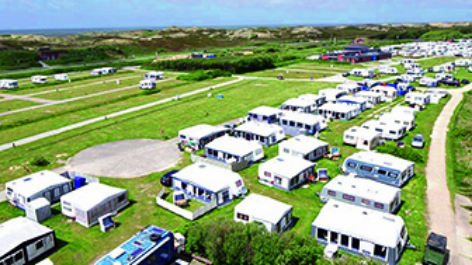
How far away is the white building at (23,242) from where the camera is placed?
19.5m

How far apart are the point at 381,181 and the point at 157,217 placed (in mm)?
18781

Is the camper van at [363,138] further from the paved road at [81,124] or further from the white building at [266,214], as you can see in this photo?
the paved road at [81,124]

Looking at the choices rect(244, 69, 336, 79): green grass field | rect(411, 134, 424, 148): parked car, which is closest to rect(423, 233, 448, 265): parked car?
rect(411, 134, 424, 148): parked car

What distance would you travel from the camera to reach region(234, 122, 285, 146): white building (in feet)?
129

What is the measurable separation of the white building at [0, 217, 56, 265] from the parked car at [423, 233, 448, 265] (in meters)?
22.3

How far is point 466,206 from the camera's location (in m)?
26.6

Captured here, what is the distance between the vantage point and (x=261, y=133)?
39.4 meters

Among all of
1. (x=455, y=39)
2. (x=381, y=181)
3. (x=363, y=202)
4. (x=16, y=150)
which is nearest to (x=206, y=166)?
(x=363, y=202)

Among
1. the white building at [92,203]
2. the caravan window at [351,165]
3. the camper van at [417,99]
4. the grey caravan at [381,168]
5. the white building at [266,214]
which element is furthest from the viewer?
the camper van at [417,99]

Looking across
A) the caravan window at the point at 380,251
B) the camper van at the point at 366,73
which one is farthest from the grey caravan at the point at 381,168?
the camper van at the point at 366,73

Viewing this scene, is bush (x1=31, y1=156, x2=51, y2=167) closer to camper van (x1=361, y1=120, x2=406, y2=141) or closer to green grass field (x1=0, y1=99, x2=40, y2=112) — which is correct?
green grass field (x1=0, y1=99, x2=40, y2=112)

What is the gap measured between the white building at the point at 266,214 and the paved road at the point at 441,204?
988 cm

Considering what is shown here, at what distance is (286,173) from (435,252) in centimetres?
1210

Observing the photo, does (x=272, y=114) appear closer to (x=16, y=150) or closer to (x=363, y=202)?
(x=363, y=202)
